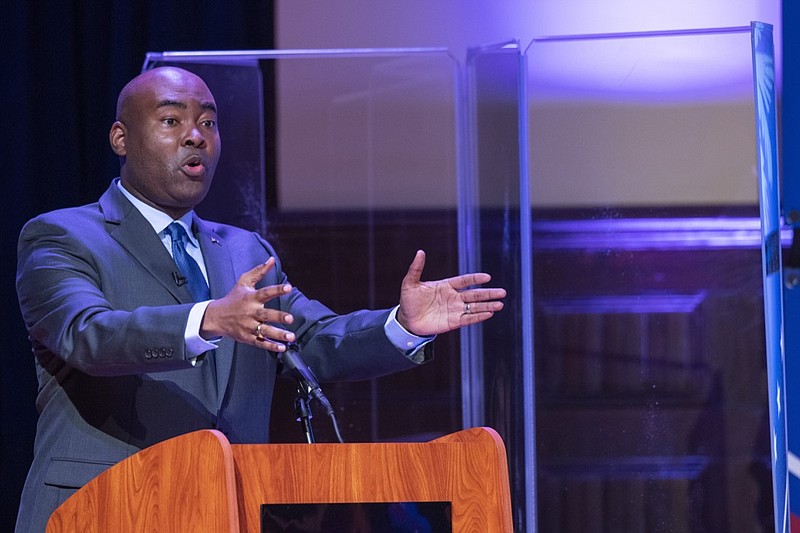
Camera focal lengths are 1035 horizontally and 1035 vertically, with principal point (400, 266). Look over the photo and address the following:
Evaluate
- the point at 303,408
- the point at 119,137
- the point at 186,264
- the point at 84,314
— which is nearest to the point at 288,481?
the point at 303,408

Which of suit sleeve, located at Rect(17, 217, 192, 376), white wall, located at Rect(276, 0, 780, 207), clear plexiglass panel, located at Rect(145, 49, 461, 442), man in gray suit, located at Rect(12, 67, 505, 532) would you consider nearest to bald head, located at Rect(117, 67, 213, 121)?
man in gray suit, located at Rect(12, 67, 505, 532)

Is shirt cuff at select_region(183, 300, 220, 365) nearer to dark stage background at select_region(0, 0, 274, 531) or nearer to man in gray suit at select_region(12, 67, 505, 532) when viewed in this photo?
man in gray suit at select_region(12, 67, 505, 532)

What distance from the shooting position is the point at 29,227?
77.4 inches

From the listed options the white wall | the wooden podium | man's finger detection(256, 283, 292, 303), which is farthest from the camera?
the white wall

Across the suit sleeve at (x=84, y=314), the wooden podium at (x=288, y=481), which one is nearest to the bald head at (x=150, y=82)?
the suit sleeve at (x=84, y=314)

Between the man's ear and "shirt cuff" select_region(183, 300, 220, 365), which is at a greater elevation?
the man's ear

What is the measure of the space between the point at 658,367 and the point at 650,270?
0.83ft

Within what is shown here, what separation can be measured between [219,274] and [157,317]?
49 centimetres

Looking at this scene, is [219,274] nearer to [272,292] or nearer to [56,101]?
[272,292]

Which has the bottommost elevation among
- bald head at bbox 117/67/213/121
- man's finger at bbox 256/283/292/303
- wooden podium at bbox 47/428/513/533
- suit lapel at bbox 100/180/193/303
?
wooden podium at bbox 47/428/513/533

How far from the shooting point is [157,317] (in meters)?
1.60

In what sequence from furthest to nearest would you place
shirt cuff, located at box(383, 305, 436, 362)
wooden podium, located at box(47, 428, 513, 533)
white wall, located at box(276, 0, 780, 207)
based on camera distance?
white wall, located at box(276, 0, 780, 207)
shirt cuff, located at box(383, 305, 436, 362)
wooden podium, located at box(47, 428, 513, 533)

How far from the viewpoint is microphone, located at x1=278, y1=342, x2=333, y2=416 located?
156 centimetres

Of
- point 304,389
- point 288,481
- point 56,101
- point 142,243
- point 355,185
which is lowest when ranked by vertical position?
point 288,481
